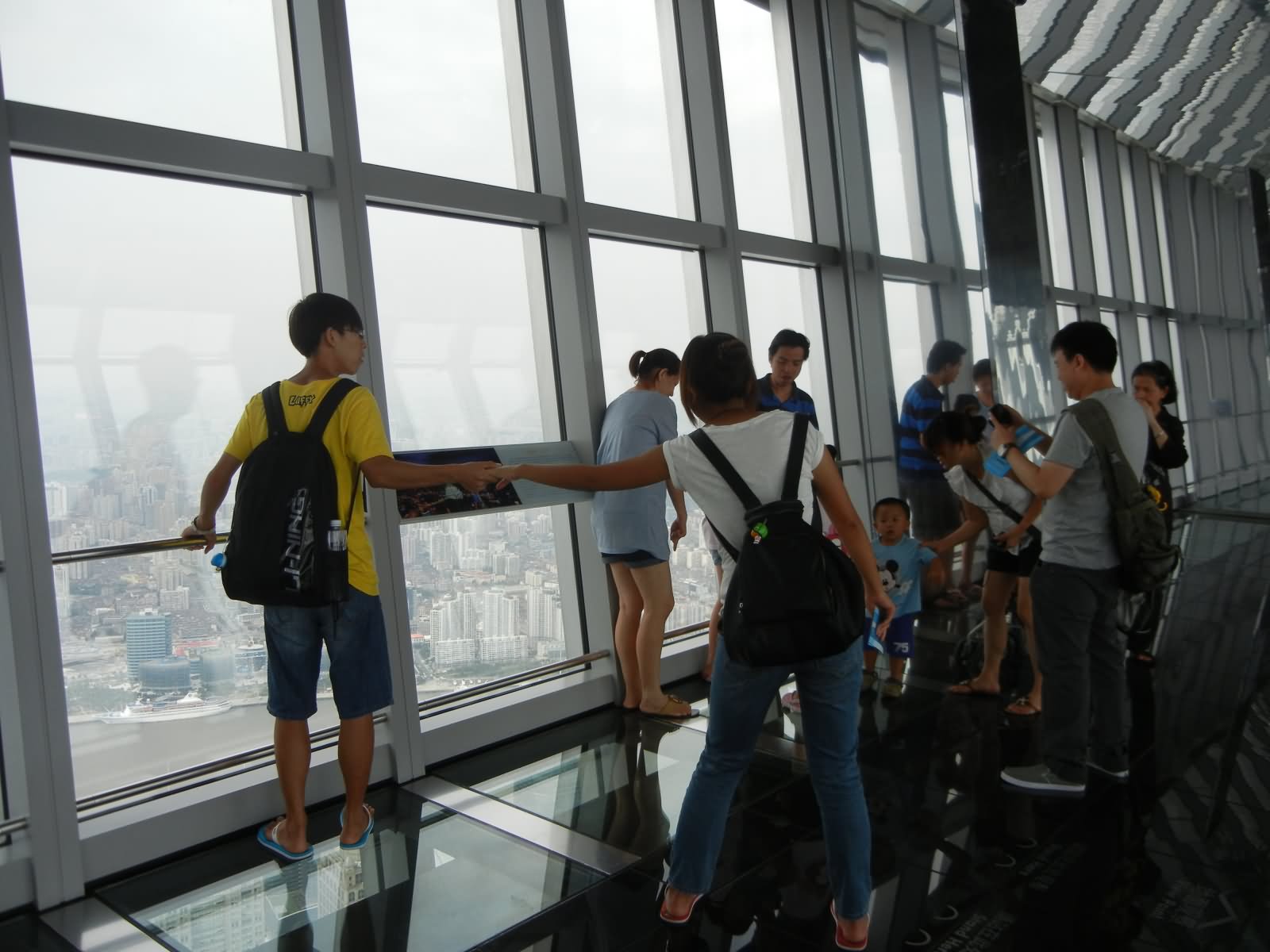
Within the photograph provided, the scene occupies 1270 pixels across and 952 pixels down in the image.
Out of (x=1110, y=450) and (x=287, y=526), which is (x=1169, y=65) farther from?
(x=287, y=526)

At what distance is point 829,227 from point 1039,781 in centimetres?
386

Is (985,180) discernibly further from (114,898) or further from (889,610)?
(114,898)

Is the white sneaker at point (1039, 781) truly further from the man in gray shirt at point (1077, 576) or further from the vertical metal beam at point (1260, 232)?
the vertical metal beam at point (1260, 232)

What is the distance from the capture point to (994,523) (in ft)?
12.5

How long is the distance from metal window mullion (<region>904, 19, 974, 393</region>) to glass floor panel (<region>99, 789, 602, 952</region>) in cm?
349

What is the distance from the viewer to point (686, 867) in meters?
2.35

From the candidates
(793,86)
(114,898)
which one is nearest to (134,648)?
(114,898)

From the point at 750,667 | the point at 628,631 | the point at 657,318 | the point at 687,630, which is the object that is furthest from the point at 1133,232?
the point at 750,667

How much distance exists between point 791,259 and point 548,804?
12.1 feet

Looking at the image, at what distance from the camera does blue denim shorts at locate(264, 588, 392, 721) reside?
2.78m

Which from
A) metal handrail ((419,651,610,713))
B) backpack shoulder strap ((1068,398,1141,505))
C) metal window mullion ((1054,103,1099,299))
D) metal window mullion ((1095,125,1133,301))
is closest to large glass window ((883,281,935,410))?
metal window mullion ((1054,103,1099,299))

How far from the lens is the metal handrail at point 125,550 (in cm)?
290

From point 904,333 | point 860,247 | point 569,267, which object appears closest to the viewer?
point 569,267

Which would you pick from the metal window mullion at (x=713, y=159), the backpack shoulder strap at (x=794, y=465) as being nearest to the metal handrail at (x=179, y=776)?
the backpack shoulder strap at (x=794, y=465)
